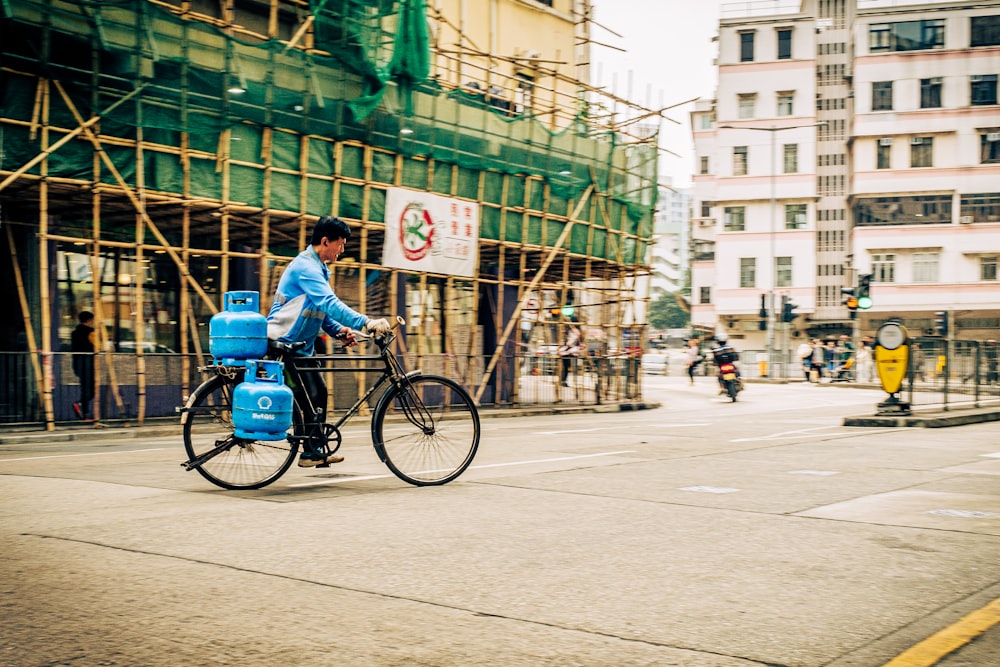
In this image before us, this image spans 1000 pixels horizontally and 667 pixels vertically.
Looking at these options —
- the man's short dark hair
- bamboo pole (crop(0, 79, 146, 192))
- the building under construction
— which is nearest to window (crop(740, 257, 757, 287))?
the building under construction

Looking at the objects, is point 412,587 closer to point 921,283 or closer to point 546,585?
point 546,585

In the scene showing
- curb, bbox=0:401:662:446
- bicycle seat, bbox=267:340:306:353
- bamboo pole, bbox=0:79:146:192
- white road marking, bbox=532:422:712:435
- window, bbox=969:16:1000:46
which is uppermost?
window, bbox=969:16:1000:46

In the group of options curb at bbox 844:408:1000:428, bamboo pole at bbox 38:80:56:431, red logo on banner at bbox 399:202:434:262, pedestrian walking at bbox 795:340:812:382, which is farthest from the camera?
pedestrian walking at bbox 795:340:812:382

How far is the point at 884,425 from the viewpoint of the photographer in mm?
15039

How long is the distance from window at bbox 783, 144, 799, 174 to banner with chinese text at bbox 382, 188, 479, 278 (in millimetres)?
39029

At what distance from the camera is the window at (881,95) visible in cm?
5281

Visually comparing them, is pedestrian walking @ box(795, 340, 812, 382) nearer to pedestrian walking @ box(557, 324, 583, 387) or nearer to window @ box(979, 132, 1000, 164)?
window @ box(979, 132, 1000, 164)

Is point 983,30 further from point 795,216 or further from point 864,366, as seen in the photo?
point 864,366

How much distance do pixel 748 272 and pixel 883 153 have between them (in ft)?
30.9

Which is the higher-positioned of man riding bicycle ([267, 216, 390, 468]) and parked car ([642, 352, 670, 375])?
man riding bicycle ([267, 216, 390, 468])

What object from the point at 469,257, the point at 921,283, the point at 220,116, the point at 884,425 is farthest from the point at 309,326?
the point at 921,283

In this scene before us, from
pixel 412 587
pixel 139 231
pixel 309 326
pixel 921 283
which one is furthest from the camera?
pixel 921 283

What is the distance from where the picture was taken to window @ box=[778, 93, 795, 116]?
56062mm

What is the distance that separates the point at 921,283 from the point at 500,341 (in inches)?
1503
